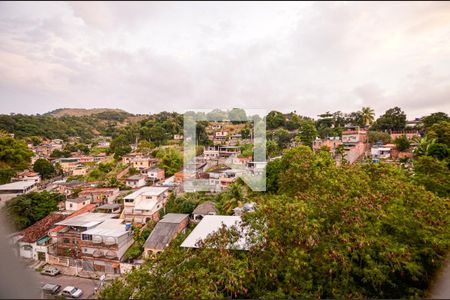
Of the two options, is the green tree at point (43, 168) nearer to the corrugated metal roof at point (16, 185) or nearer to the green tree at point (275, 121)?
the corrugated metal roof at point (16, 185)

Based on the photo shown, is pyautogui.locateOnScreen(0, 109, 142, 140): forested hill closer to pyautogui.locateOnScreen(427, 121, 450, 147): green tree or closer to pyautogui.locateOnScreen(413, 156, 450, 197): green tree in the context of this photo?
pyautogui.locateOnScreen(413, 156, 450, 197): green tree

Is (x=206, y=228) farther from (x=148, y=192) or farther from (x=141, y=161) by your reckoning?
(x=141, y=161)

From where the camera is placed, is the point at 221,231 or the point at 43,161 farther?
the point at 43,161

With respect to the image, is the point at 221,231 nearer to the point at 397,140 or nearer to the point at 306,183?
the point at 306,183

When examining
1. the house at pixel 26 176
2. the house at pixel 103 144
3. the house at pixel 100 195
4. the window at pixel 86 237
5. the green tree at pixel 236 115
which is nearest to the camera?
the window at pixel 86 237

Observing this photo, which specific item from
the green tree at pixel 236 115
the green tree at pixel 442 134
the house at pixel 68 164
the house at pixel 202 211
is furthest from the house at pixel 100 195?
the green tree at pixel 442 134

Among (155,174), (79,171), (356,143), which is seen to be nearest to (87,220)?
(155,174)

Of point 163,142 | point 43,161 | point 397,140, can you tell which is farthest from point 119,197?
point 397,140
